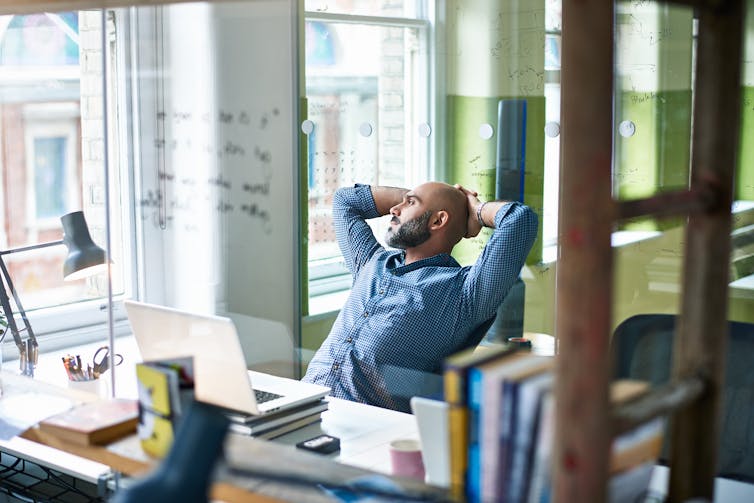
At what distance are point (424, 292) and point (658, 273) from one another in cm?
77

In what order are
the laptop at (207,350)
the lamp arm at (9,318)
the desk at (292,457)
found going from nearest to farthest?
the desk at (292,457) < the laptop at (207,350) < the lamp arm at (9,318)

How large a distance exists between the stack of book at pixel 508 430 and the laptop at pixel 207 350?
68 cm

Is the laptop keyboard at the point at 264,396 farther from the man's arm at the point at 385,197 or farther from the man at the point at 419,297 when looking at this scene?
the man's arm at the point at 385,197

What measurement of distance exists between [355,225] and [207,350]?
146cm

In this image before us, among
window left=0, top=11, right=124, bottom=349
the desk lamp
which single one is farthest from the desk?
window left=0, top=11, right=124, bottom=349

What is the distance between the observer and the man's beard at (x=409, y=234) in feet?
10.1

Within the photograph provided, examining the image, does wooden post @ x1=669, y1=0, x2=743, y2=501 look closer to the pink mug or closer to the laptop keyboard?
the pink mug

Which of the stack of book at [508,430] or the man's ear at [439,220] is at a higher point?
the man's ear at [439,220]

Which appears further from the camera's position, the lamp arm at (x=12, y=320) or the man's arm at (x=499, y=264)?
the man's arm at (x=499, y=264)

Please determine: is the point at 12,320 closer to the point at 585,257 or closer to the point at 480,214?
the point at 480,214

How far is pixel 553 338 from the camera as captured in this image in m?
3.32

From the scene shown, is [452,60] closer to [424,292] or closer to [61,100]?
[424,292]

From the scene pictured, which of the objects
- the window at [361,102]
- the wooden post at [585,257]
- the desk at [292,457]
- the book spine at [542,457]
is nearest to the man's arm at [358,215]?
the window at [361,102]

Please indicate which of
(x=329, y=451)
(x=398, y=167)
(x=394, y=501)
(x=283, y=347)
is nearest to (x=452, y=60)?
(x=398, y=167)
